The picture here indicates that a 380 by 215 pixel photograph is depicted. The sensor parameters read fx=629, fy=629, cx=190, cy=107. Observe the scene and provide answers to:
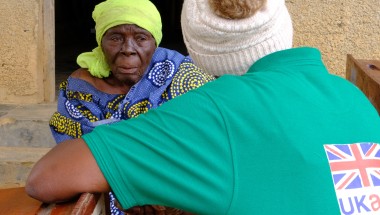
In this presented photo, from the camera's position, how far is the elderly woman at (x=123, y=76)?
281 centimetres

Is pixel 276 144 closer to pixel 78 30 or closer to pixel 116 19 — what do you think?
pixel 116 19

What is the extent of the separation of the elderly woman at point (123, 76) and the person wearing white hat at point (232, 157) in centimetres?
130

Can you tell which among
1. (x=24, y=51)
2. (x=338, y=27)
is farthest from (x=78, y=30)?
(x=338, y=27)

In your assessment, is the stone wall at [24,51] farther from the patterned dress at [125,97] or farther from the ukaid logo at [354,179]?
the ukaid logo at [354,179]

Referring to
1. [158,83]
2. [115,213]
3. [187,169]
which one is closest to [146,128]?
[187,169]

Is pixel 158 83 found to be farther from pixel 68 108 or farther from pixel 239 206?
pixel 239 206

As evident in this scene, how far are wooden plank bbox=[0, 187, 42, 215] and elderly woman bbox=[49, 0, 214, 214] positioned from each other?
0.98m

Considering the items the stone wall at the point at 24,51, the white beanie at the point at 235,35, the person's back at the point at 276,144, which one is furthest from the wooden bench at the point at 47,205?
the stone wall at the point at 24,51

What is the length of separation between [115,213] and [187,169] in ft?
4.25

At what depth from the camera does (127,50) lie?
2828mm

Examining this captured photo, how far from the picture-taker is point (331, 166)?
4.72 feet

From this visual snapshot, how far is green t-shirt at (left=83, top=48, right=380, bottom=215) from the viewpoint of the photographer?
4.60ft

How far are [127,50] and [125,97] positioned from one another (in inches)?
8.3

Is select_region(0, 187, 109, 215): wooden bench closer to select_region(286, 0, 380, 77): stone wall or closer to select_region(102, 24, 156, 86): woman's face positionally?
select_region(102, 24, 156, 86): woman's face
